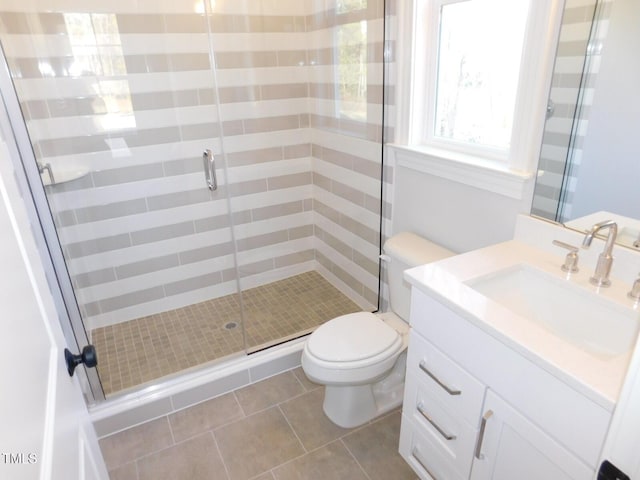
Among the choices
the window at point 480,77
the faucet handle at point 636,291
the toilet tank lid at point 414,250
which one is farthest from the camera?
the toilet tank lid at point 414,250

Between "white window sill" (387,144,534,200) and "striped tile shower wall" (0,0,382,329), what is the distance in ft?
1.06

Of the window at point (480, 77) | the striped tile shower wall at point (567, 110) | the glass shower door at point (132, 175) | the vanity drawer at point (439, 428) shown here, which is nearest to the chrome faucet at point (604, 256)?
the striped tile shower wall at point (567, 110)

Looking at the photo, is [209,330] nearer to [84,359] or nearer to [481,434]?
[84,359]

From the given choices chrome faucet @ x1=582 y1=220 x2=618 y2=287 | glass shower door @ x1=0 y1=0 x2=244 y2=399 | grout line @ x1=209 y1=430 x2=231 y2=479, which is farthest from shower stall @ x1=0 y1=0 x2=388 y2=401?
chrome faucet @ x1=582 y1=220 x2=618 y2=287

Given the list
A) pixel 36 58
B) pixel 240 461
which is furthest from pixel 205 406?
pixel 36 58

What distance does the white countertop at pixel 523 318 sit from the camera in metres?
0.92

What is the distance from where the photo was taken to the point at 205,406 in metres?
2.05

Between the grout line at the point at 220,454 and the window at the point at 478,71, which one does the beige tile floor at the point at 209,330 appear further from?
the window at the point at 478,71

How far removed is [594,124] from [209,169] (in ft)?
6.62

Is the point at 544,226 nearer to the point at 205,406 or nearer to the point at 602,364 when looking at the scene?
the point at 602,364

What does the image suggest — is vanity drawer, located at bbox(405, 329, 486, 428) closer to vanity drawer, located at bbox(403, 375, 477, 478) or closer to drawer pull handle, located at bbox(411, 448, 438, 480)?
vanity drawer, located at bbox(403, 375, 477, 478)

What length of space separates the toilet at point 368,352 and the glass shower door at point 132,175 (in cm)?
72

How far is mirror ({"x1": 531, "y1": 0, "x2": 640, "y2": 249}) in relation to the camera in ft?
4.00

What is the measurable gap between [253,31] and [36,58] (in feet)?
3.80
